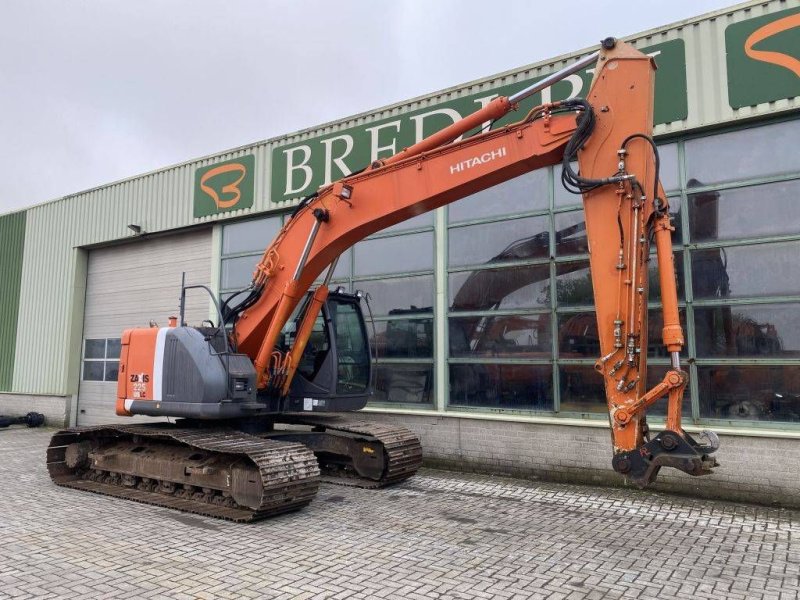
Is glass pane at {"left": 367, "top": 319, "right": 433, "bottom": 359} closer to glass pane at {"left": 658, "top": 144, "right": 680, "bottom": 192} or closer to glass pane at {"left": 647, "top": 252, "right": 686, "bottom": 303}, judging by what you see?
glass pane at {"left": 647, "top": 252, "right": 686, "bottom": 303}

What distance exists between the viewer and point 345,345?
329 inches

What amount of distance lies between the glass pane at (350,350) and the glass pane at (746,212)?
15.2 feet

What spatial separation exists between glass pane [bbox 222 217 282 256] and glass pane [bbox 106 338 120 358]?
13.2ft

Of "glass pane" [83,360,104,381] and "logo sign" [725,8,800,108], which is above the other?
"logo sign" [725,8,800,108]

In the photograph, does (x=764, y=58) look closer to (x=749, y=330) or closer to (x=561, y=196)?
(x=561, y=196)

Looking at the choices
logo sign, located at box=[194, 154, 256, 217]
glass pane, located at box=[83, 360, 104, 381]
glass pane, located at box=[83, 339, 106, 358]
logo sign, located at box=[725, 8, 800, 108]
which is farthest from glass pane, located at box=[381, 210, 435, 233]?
glass pane, located at box=[83, 360, 104, 381]

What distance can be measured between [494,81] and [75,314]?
1149 centimetres

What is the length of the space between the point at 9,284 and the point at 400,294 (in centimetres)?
1219

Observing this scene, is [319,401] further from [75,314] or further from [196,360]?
[75,314]

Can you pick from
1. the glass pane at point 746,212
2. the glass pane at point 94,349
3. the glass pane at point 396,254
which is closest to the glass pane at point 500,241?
the glass pane at point 396,254

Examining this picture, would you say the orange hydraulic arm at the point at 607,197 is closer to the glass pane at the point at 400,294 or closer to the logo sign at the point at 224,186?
the glass pane at the point at 400,294

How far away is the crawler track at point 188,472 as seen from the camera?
623 cm

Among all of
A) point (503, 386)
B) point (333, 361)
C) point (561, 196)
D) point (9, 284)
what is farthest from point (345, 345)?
point (9, 284)

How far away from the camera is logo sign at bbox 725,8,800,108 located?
730cm
